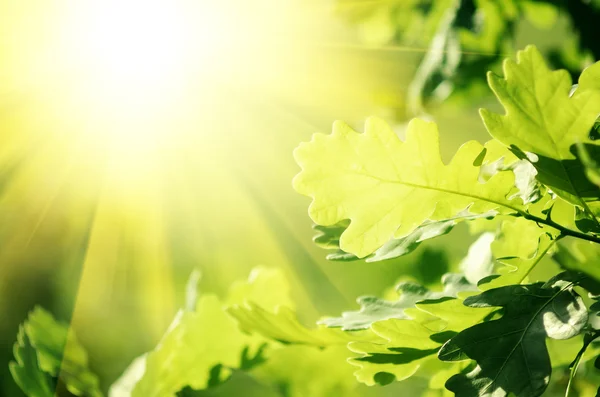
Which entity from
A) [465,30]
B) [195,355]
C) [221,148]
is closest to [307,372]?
[195,355]

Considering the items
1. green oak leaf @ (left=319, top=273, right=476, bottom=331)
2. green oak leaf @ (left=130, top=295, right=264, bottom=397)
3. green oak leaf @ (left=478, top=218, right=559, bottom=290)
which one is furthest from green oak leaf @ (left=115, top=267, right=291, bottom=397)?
green oak leaf @ (left=478, top=218, right=559, bottom=290)

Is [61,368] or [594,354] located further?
[61,368]

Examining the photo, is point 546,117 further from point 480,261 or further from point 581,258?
point 480,261

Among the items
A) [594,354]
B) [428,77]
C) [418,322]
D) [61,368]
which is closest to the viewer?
[418,322]

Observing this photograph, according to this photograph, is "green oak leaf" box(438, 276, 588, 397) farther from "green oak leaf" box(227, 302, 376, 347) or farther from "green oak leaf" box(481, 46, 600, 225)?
"green oak leaf" box(227, 302, 376, 347)

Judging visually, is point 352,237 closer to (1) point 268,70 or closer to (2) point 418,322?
(2) point 418,322

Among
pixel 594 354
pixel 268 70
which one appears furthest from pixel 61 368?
pixel 268 70
